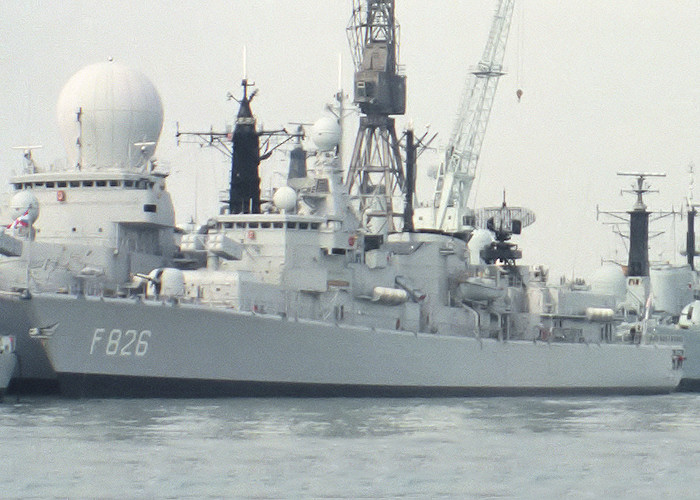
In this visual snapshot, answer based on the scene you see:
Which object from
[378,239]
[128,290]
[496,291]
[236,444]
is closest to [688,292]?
[496,291]

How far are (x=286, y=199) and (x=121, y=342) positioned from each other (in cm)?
672

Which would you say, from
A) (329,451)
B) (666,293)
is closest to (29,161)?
(329,451)

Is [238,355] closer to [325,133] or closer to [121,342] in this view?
[121,342]

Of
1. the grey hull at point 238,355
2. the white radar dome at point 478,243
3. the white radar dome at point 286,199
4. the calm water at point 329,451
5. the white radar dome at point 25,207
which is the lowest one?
the calm water at point 329,451

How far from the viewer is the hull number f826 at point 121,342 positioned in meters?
34.4

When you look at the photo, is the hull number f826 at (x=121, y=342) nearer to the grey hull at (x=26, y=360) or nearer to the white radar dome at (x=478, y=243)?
the grey hull at (x=26, y=360)

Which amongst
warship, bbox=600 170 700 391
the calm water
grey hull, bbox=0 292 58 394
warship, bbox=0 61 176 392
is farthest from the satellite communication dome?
warship, bbox=600 170 700 391

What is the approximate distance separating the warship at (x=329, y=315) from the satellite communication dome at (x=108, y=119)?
267 cm

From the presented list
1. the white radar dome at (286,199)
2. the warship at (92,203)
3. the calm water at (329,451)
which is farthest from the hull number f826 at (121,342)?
the white radar dome at (286,199)

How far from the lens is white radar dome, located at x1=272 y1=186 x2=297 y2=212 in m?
39.3

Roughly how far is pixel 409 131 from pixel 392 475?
2347 cm

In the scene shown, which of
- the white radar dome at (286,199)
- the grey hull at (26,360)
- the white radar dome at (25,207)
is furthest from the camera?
the white radar dome at (286,199)

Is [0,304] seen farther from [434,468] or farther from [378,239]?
[434,468]

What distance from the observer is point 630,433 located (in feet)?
101
